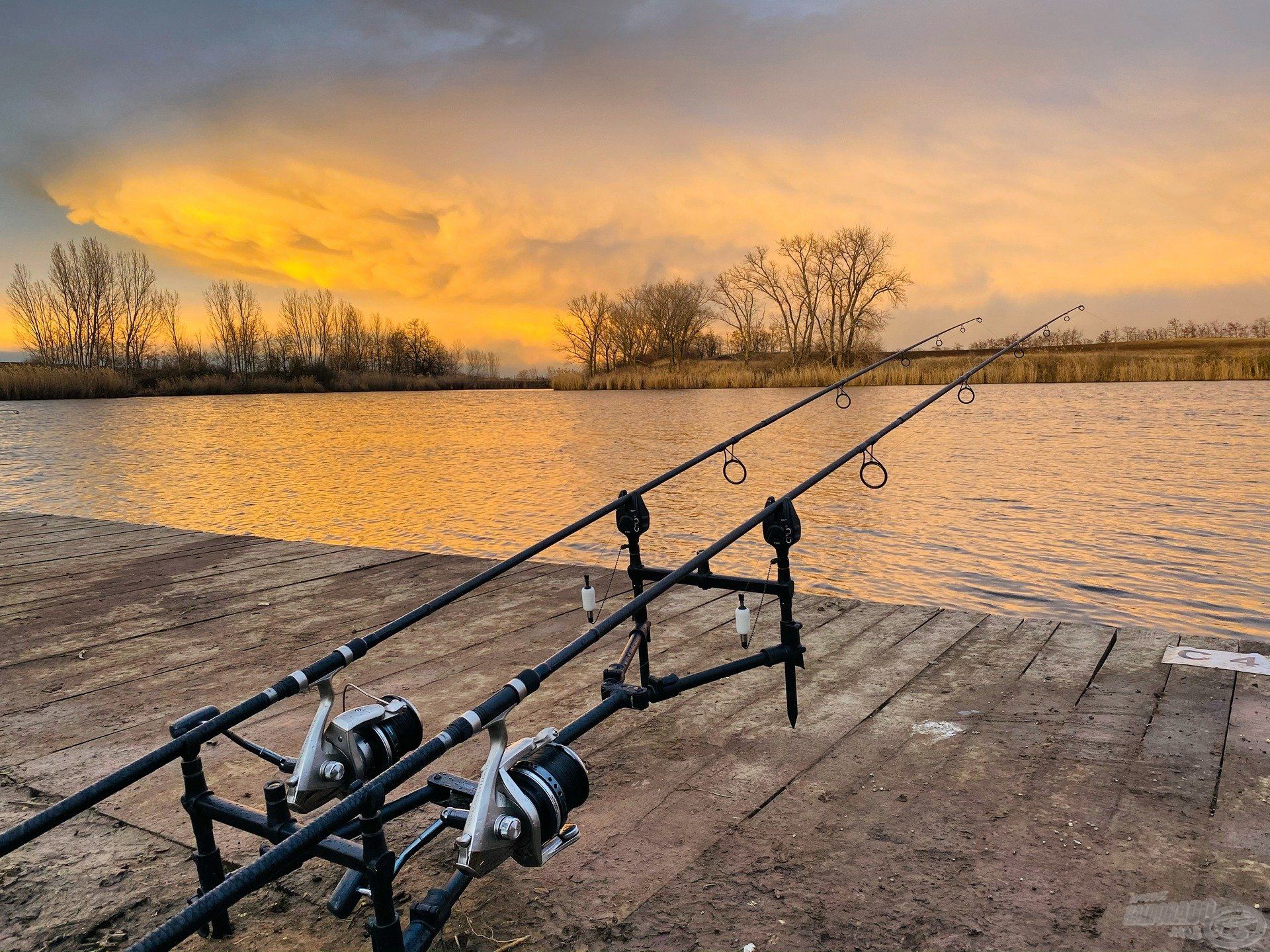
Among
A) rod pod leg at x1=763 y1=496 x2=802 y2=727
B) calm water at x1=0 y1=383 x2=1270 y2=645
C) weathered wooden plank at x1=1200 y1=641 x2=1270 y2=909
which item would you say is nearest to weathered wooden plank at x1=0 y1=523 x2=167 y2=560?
calm water at x1=0 y1=383 x2=1270 y2=645

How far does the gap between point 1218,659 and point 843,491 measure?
29.8 ft

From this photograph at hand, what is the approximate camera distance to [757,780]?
2736mm

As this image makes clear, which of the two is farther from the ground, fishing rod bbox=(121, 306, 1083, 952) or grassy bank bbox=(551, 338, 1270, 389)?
grassy bank bbox=(551, 338, 1270, 389)

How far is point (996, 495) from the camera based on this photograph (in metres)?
12.2

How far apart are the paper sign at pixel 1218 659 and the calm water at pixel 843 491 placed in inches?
114

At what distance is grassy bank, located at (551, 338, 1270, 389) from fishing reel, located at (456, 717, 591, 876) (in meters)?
33.5

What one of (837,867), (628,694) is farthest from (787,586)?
(837,867)

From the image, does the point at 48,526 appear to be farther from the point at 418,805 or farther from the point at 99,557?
the point at 418,805

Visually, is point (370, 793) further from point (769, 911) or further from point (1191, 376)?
point (1191, 376)

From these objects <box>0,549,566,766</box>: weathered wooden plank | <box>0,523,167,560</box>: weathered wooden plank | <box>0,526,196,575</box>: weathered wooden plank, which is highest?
<box>0,523,167,560</box>: weathered wooden plank

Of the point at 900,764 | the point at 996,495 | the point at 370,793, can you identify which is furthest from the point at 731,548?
the point at 370,793

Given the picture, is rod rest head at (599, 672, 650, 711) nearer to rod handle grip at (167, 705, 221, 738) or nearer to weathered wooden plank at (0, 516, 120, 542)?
rod handle grip at (167, 705, 221, 738)

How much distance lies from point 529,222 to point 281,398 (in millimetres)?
33640

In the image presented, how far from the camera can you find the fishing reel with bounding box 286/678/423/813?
1.98m
